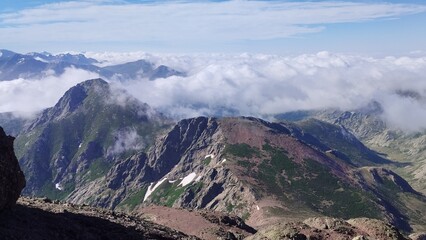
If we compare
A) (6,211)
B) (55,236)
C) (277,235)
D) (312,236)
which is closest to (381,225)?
(312,236)

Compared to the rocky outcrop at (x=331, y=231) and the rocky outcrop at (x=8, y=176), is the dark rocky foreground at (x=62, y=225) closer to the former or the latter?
the rocky outcrop at (x=8, y=176)

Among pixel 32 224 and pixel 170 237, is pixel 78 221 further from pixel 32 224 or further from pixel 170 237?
pixel 170 237

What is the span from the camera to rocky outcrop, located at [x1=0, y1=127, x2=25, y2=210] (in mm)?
63303

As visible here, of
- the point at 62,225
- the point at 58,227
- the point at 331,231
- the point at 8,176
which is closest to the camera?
the point at 8,176

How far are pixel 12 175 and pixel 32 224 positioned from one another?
809 cm

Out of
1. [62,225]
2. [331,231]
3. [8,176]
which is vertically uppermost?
[8,176]

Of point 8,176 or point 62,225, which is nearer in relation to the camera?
point 8,176

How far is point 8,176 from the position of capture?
64.9m

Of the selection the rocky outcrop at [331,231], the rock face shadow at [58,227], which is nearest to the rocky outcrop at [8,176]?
the rock face shadow at [58,227]

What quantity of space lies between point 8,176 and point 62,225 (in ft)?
36.1

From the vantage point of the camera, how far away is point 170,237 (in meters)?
80.2

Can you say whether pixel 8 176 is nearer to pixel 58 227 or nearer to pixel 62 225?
pixel 58 227

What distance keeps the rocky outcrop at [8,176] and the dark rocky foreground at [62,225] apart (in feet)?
6.68

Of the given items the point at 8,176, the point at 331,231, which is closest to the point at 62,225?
the point at 8,176
